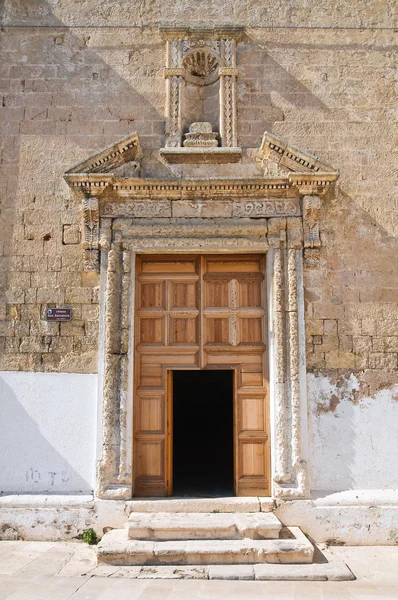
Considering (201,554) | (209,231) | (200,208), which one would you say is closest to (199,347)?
(209,231)

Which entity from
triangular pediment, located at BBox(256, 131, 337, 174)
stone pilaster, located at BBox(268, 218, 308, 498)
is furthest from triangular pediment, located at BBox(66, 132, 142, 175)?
stone pilaster, located at BBox(268, 218, 308, 498)

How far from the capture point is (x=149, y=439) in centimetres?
603

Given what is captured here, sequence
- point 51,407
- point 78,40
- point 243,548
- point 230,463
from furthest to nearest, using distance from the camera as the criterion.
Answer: point 230,463, point 78,40, point 51,407, point 243,548

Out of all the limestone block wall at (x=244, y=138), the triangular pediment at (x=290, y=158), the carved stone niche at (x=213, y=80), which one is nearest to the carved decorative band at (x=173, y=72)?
the carved stone niche at (x=213, y=80)

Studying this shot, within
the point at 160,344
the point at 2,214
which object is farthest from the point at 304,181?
the point at 2,214

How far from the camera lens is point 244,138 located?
21.0 ft

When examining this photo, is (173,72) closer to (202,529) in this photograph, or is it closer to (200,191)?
(200,191)

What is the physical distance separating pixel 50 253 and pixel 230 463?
4.52 meters

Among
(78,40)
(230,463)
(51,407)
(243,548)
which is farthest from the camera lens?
(230,463)

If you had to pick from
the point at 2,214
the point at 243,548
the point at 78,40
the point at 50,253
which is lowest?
the point at 243,548

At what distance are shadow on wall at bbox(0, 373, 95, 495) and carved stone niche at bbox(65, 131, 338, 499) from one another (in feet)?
1.52

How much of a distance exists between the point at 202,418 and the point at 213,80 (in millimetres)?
6234

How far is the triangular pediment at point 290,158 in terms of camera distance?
607cm

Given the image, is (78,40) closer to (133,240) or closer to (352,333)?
(133,240)
